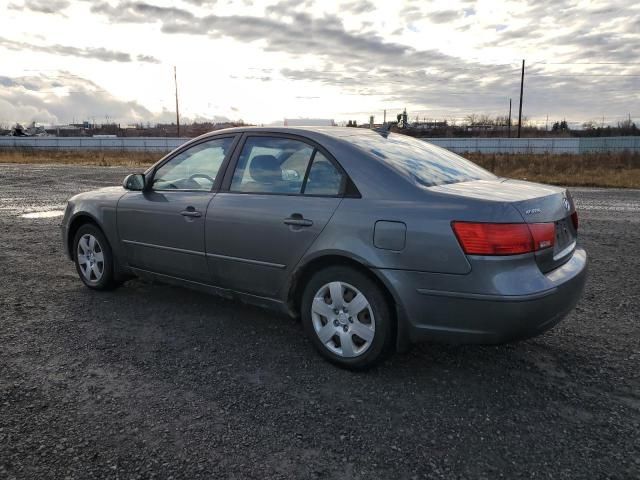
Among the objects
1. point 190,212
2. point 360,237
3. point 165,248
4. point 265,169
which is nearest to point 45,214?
point 165,248

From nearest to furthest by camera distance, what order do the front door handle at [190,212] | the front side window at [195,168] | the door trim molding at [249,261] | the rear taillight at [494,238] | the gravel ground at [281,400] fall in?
the gravel ground at [281,400] < the rear taillight at [494,238] < the door trim molding at [249,261] < the front door handle at [190,212] < the front side window at [195,168]

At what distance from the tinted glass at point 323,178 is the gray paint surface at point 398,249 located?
0.21 ft

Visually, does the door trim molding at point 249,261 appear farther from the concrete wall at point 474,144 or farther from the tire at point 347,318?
the concrete wall at point 474,144

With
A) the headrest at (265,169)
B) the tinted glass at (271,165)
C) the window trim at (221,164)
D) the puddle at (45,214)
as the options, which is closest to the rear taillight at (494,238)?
the tinted glass at (271,165)

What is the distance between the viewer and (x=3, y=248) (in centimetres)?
738

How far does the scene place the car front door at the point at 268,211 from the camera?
3.67 m

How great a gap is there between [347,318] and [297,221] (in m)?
0.75

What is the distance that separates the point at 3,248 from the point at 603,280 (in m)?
7.62

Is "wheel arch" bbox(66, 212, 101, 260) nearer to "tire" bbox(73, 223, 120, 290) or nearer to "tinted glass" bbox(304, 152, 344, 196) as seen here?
"tire" bbox(73, 223, 120, 290)

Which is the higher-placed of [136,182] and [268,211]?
[136,182]

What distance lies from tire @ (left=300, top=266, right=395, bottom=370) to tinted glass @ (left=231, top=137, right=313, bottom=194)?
29.3 inches

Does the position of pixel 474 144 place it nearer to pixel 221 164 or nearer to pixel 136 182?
pixel 136 182

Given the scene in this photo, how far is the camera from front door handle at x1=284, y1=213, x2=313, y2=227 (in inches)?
143

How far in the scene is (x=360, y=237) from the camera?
133 inches
